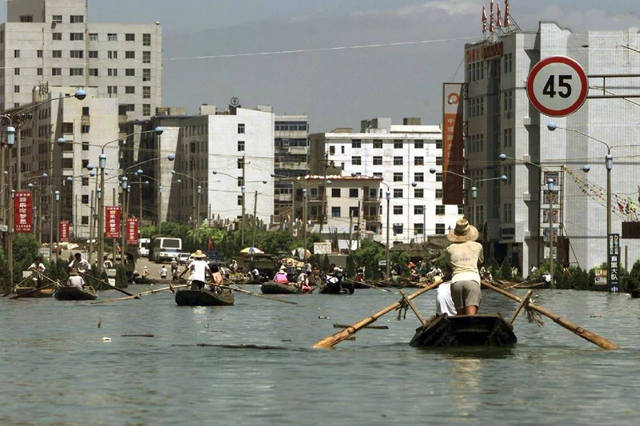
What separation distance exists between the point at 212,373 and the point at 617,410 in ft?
26.6

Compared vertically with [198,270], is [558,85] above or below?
above

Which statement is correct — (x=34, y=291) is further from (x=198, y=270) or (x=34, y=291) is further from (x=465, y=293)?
(x=465, y=293)

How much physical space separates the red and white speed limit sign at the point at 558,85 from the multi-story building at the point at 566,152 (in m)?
92.8

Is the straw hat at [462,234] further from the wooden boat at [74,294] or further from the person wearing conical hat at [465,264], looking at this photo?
the wooden boat at [74,294]

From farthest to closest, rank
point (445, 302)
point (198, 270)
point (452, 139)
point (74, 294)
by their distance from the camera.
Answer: point (452, 139), point (74, 294), point (198, 270), point (445, 302)

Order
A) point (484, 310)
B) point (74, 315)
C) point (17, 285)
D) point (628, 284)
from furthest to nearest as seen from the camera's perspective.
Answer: point (628, 284)
point (17, 285)
point (484, 310)
point (74, 315)

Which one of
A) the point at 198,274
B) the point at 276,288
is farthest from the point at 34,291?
the point at 276,288

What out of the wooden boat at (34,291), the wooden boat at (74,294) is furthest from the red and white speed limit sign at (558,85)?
the wooden boat at (34,291)

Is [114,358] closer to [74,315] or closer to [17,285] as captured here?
[74,315]

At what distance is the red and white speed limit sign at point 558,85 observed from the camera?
109ft

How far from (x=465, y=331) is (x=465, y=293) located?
0.73 m

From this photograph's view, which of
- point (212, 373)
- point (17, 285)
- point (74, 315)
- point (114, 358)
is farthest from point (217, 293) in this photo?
point (212, 373)

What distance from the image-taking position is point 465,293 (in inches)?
1310

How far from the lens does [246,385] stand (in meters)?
27.6
